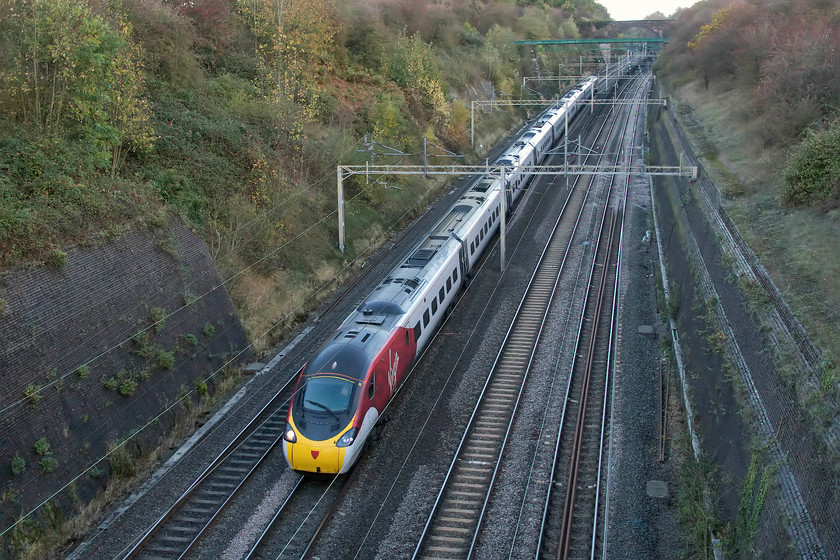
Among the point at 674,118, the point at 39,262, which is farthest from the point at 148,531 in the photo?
the point at 674,118

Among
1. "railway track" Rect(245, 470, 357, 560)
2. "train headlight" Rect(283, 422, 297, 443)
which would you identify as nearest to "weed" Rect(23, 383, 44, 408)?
"train headlight" Rect(283, 422, 297, 443)

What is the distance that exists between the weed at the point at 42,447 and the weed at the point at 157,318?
14.0 ft

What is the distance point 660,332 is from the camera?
71.4ft

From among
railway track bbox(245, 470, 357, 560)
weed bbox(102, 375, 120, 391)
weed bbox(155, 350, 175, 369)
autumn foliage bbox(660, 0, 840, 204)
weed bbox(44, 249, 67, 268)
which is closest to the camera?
railway track bbox(245, 470, 357, 560)

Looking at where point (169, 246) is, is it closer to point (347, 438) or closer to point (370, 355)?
point (370, 355)

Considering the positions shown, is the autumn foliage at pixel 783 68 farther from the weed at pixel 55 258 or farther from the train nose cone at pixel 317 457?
the weed at pixel 55 258

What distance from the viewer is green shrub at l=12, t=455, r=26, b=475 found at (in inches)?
495

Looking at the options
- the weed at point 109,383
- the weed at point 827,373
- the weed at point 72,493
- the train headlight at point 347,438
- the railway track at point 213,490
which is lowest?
the railway track at point 213,490

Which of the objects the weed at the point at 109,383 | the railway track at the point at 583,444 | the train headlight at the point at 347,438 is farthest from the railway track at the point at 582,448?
the weed at the point at 109,383

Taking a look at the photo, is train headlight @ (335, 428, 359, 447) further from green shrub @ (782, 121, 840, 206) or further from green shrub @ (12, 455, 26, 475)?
green shrub @ (782, 121, 840, 206)

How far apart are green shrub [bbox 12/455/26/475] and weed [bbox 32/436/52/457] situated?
418 mm

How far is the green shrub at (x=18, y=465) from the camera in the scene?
12.6 m

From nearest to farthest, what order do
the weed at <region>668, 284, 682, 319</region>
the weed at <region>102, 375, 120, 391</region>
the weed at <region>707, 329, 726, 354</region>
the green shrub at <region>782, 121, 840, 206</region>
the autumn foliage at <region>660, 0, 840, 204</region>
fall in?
the weed at <region>102, 375, 120, 391</region> → the weed at <region>707, 329, 726, 354</region> → the green shrub at <region>782, 121, 840, 206</region> → the weed at <region>668, 284, 682, 319</region> → the autumn foliage at <region>660, 0, 840, 204</region>

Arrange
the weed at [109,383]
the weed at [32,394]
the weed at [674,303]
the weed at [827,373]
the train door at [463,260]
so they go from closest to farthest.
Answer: the weed at [827,373]
the weed at [32,394]
the weed at [109,383]
the weed at [674,303]
the train door at [463,260]
